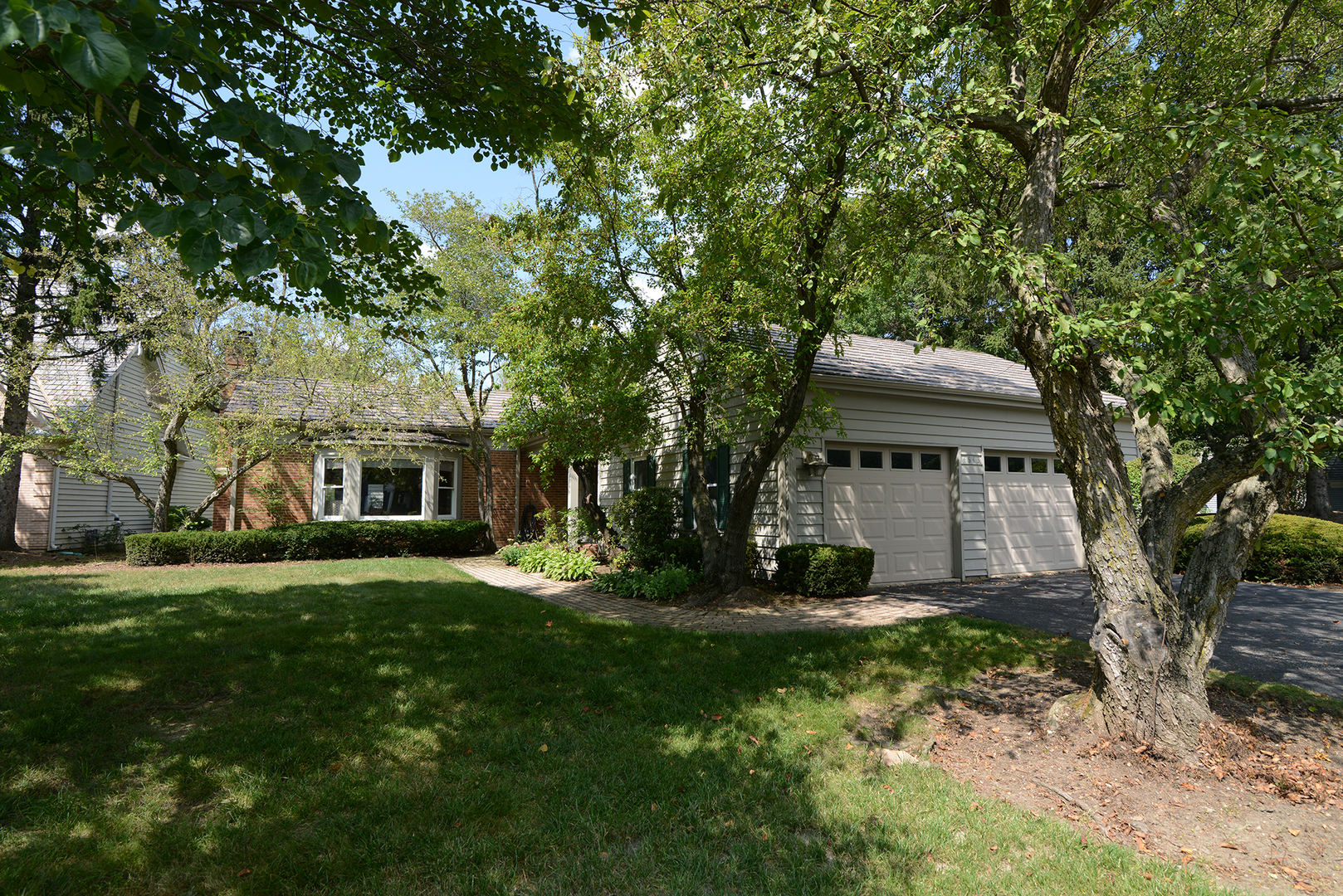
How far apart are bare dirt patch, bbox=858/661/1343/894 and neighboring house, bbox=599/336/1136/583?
5415 millimetres

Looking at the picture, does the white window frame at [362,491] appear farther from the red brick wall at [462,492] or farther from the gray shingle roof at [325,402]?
the gray shingle roof at [325,402]

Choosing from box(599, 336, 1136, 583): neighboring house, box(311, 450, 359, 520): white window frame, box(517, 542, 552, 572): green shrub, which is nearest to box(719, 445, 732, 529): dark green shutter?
box(599, 336, 1136, 583): neighboring house

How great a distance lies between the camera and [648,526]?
1175 centimetres

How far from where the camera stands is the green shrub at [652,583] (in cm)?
970

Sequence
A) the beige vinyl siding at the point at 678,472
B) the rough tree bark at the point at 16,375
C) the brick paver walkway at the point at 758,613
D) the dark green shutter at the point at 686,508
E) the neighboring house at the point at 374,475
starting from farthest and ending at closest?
1. the neighboring house at the point at 374,475
2. the rough tree bark at the point at 16,375
3. the dark green shutter at the point at 686,508
4. the beige vinyl siding at the point at 678,472
5. the brick paver walkway at the point at 758,613

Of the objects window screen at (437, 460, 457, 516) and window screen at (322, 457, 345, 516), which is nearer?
window screen at (322, 457, 345, 516)

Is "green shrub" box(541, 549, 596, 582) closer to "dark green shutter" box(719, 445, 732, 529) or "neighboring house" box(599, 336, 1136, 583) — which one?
"neighboring house" box(599, 336, 1136, 583)

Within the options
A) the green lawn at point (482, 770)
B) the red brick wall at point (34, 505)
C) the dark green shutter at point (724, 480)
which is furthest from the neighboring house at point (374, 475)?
the green lawn at point (482, 770)

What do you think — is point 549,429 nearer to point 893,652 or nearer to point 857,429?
point 857,429

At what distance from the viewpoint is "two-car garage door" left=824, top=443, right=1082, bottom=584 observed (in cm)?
1080

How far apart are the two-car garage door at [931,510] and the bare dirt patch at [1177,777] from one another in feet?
18.6

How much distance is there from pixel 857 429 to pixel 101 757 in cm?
978

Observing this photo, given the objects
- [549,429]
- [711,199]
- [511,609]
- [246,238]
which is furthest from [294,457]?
[246,238]

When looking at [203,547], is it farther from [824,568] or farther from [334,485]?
[824,568]
